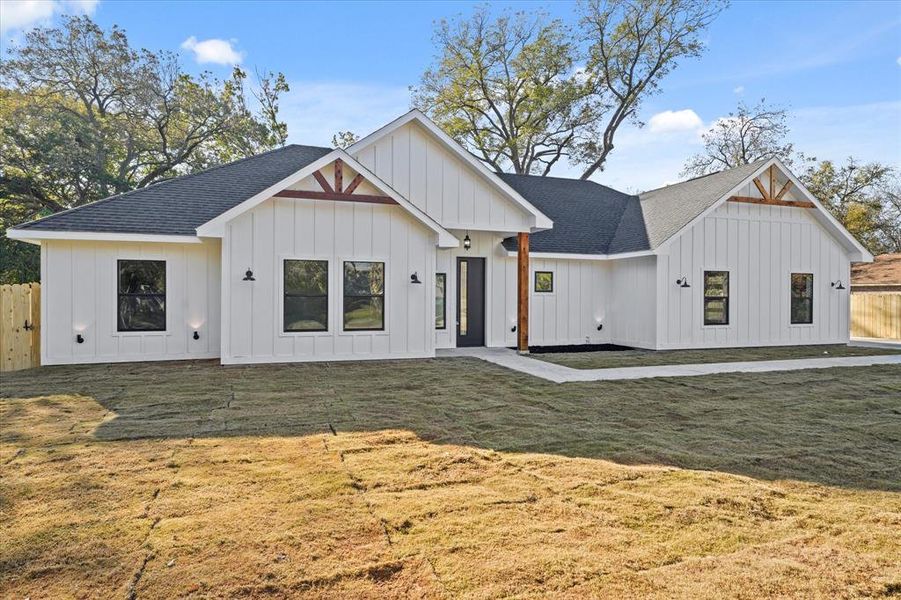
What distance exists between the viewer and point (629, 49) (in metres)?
26.9

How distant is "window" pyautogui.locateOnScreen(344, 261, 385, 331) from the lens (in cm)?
1091

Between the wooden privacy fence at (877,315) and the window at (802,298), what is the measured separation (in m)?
5.88

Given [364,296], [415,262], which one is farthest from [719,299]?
[364,296]

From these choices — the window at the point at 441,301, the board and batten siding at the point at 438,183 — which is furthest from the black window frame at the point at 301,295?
the window at the point at 441,301

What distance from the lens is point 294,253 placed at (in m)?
10.5

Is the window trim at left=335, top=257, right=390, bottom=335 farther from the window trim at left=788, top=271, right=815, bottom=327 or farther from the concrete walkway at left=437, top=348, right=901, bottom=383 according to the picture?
the window trim at left=788, top=271, right=815, bottom=327

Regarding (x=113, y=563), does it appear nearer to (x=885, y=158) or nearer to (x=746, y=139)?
(x=746, y=139)

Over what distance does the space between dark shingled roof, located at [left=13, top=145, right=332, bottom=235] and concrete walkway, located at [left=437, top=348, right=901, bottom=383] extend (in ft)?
19.6

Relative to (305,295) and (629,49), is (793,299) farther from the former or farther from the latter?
(629,49)

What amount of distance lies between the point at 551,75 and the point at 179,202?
21833 mm

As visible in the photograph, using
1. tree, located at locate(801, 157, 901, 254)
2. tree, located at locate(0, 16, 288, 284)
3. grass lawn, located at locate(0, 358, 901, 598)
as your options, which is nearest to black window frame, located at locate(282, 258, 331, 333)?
grass lawn, located at locate(0, 358, 901, 598)

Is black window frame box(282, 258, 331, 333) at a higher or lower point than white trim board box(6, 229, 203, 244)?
lower

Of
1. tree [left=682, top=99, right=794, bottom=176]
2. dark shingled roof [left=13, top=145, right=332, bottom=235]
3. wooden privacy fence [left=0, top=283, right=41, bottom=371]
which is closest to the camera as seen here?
wooden privacy fence [left=0, top=283, right=41, bottom=371]

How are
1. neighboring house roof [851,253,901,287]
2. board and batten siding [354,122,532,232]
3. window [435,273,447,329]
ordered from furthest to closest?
neighboring house roof [851,253,901,287], window [435,273,447,329], board and batten siding [354,122,532,232]
